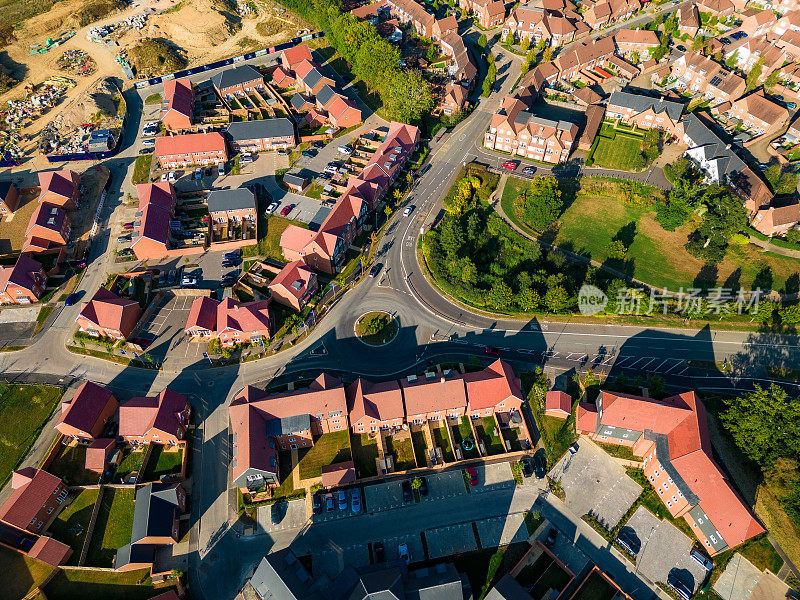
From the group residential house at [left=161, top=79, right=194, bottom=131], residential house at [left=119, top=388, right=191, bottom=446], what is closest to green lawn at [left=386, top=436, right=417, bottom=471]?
residential house at [left=119, top=388, right=191, bottom=446]

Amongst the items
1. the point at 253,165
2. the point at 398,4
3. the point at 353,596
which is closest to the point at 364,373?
the point at 353,596

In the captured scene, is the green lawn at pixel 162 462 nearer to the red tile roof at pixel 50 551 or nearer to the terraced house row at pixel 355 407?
the terraced house row at pixel 355 407

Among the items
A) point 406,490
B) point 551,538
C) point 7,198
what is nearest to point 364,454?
point 406,490

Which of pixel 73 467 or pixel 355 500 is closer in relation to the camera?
pixel 355 500

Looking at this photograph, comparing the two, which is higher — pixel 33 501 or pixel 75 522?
pixel 33 501

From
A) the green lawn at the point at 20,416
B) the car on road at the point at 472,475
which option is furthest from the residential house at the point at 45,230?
the car on road at the point at 472,475

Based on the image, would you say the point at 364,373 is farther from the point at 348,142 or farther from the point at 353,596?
the point at 348,142

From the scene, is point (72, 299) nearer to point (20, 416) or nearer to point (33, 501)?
point (20, 416)
